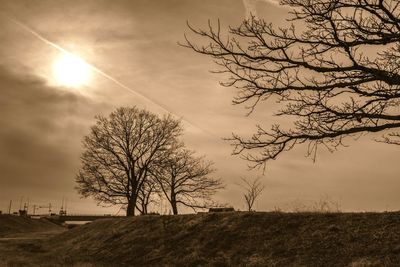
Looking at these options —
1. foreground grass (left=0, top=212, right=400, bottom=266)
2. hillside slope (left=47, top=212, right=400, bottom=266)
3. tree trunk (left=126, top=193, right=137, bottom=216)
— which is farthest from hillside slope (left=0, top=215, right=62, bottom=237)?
foreground grass (left=0, top=212, right=400, bottom=266)

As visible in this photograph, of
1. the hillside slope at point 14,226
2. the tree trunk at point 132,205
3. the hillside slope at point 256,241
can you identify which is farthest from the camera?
the hillside slope at point 14,226

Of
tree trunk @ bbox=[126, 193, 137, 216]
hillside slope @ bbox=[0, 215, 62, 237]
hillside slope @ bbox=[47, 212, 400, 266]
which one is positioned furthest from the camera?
hillside slope @ bbox=[0, 215, 62, 237]

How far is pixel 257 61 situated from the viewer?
10.8 m

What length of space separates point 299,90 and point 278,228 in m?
5.80

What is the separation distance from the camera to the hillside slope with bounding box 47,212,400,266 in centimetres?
1153

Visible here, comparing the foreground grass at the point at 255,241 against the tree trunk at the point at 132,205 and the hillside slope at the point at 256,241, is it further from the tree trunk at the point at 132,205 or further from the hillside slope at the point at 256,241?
the tree trunk at the point at 132,205

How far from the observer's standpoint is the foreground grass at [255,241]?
11.5 meters

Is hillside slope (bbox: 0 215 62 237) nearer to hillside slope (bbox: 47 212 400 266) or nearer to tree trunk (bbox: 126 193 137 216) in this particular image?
tree trunk (bbox: 126 193 137 216)

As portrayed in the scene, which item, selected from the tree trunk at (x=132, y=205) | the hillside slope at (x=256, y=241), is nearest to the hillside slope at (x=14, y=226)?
the tree trunk at (x=132, y=205)

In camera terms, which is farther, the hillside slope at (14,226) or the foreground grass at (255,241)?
the hillside slope at (14,226)

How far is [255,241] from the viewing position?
46.3ft

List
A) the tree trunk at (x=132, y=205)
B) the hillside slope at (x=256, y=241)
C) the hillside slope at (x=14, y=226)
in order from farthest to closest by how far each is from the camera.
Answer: the hillside slope at (x=14, y=226) < the tree trunk at (x=132, y=205) < the hillside slope at (x=256, y=241)

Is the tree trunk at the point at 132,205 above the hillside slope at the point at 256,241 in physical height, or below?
above

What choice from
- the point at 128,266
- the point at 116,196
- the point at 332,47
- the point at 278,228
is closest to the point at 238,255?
the point at 278,228
